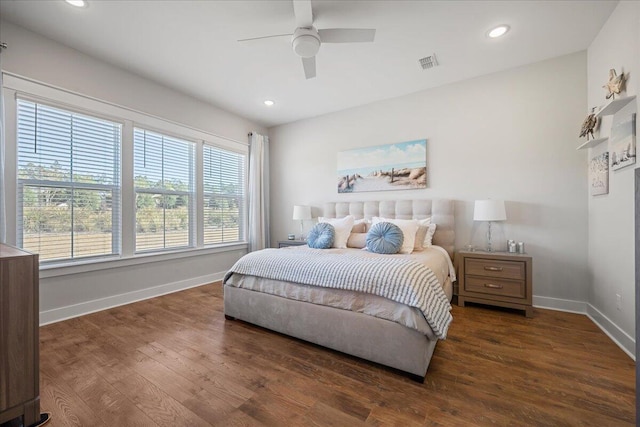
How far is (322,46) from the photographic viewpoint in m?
2.77

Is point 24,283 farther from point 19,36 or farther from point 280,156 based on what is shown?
point 280,156

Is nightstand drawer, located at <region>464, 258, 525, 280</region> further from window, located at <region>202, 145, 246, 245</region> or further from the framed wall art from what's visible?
window, located at <region>202, 145, 246, 245</region>

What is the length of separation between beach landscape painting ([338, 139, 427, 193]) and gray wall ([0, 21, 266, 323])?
90.8 inches

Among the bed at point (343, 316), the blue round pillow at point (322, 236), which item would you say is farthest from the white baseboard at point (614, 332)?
the blue round pillow at point (322, 236)

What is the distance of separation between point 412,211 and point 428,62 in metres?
1.88

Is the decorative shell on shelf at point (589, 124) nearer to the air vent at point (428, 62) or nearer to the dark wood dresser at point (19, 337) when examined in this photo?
the air vent at point (428, 62)

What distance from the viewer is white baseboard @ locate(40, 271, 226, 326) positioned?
2686 millimetres

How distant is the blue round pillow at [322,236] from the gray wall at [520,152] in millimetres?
1198

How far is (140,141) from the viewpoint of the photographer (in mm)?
3449

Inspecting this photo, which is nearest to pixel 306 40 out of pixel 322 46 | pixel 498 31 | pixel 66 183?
pixel 322 46

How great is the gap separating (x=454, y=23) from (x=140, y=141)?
12.8ft

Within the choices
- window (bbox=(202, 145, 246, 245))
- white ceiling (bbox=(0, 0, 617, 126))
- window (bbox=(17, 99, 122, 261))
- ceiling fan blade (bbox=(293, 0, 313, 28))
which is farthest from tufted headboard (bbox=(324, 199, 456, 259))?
window (bbox=(17, 99, 122, 261))

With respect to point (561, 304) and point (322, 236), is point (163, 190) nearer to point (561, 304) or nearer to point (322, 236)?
point (322, 236)

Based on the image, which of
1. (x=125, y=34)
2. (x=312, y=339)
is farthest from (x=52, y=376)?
(x=125, y=34)
